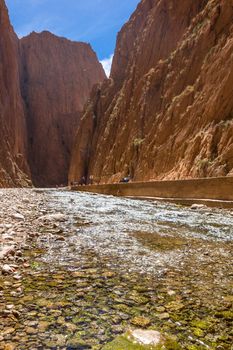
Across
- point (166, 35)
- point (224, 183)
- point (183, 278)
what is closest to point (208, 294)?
point (183, 278)

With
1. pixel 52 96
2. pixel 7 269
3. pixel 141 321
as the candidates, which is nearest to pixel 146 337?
pixel 141 321

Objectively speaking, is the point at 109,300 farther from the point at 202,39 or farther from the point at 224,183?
the point at 202,39

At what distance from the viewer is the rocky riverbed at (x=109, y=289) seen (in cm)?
268

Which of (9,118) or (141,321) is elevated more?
(9,118)

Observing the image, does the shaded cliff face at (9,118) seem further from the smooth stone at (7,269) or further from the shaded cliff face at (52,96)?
the smooth stone at (7,269)

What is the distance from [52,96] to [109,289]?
278 ft

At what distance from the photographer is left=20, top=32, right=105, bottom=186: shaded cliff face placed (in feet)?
258

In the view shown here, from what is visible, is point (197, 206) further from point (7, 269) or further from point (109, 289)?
point (7, 269)

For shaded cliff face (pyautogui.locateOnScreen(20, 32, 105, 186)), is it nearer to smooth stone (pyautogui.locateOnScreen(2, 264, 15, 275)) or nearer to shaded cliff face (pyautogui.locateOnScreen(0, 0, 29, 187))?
shaded cliff face (pyautogui.locateOnScreen(0, 0, 29, 187))

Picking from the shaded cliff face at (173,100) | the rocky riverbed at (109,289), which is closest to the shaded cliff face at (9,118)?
the shaded cliff face at (173,100)

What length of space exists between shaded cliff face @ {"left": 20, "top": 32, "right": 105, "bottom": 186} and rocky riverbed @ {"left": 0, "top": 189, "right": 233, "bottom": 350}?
2729 inches

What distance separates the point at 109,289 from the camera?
12.0ft

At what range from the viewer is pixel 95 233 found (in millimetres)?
7133

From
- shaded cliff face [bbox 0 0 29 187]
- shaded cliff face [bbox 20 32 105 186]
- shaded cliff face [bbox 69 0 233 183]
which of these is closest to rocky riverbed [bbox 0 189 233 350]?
shaded cliff face [bbox 69 0 233 183]
